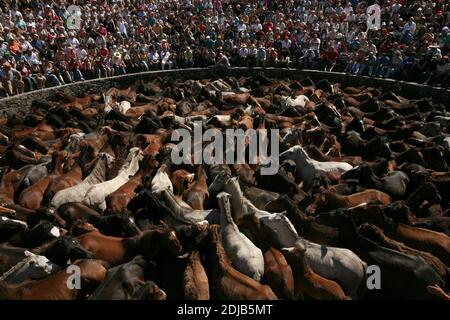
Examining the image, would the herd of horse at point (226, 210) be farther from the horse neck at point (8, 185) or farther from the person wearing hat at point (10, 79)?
the person wearing hat at point (10, 79)

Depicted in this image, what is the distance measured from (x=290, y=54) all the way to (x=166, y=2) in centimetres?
825

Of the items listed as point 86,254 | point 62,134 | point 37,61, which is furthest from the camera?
point 37,61

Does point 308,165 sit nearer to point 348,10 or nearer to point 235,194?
point 235,194

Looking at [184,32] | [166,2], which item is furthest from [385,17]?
[166,2]

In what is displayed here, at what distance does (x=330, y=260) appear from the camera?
6898 mm

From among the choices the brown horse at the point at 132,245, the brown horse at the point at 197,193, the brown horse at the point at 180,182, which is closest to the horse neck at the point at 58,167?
the brown horse at the point at 180,182

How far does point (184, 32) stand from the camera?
22516mm

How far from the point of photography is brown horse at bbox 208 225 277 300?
239 inches

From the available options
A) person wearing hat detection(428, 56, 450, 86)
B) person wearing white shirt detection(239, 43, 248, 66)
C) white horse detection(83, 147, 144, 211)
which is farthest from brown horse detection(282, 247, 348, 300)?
person wearing white shirt detection(239, 43, 248, 66)

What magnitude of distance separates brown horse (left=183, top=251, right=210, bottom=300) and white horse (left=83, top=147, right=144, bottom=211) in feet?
9.62

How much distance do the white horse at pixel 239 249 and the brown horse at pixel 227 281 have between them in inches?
10.3

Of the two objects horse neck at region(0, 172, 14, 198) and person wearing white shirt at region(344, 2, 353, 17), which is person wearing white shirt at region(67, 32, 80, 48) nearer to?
horse neck at region(0, 172, 14, 198)
